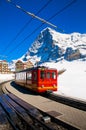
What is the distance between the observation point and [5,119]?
33.1 feet

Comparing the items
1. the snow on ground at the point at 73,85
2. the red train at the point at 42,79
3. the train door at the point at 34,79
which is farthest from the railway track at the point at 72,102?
the train door at the point at 34,79

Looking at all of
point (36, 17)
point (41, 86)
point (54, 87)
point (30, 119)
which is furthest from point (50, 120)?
point (54, 87)

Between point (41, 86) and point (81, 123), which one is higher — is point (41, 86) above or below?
above

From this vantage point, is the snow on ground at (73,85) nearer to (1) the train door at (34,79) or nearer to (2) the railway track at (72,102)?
(2) the railway track at (72,102)

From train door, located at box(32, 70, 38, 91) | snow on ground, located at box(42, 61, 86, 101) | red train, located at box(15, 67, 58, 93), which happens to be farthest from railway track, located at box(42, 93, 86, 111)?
train door, located at box(32, 70, 38, 91)

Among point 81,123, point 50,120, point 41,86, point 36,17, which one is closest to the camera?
point 81,123

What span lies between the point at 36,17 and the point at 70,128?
8628 millimetres

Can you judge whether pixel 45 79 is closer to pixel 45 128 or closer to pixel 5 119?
pixel 5 119

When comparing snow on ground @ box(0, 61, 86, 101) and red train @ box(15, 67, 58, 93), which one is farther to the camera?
snow on ground @ box(0, 61, 86, 101)

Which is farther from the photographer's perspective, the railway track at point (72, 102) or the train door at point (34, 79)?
the train door at point (34, 79)

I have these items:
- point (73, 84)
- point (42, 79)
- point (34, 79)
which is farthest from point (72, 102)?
point (73, 84)

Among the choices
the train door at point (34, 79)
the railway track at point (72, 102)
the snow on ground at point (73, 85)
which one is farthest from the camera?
the snow on ground at point (73, 85)

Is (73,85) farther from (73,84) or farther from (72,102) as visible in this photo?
(72,102)

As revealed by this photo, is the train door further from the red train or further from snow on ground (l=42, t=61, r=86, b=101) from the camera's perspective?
snow on ground (l=42, t=61, r=86, b=101)
